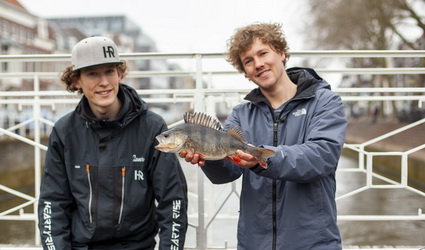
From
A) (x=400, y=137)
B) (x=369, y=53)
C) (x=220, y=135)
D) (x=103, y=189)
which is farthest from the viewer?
(x=400, y=137)

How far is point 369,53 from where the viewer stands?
11.8ft

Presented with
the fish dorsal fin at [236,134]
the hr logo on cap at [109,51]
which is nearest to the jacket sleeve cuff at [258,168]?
the fish dorsal fin at [236,134]

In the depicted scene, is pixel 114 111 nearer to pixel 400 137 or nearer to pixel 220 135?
pixel 220 135

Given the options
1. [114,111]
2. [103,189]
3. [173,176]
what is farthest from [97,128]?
[173,176]

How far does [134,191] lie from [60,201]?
0.44 m

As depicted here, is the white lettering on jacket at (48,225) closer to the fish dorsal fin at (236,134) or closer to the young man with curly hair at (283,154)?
the young man with curly hair at (283,154)

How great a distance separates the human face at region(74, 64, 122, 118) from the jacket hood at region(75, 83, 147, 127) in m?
0.06

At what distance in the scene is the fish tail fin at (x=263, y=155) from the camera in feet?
6.85

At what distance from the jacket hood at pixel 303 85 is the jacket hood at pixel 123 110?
0.67 m

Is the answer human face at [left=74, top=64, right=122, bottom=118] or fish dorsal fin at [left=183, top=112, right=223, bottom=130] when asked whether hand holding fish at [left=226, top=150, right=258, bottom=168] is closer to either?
fish dorsal fin at [left=183, top=112, right=223, bottom=130]

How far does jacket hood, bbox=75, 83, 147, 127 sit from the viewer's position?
104 inches

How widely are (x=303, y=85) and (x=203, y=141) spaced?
0.64 m

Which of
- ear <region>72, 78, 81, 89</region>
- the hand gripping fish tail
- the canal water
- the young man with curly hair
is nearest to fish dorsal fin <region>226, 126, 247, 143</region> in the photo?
the hand gripping fish tail

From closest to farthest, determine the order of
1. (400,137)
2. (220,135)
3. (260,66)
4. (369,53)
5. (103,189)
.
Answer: (220,135) < (260,66) < (103,189) < (369,53) < (400,137)
